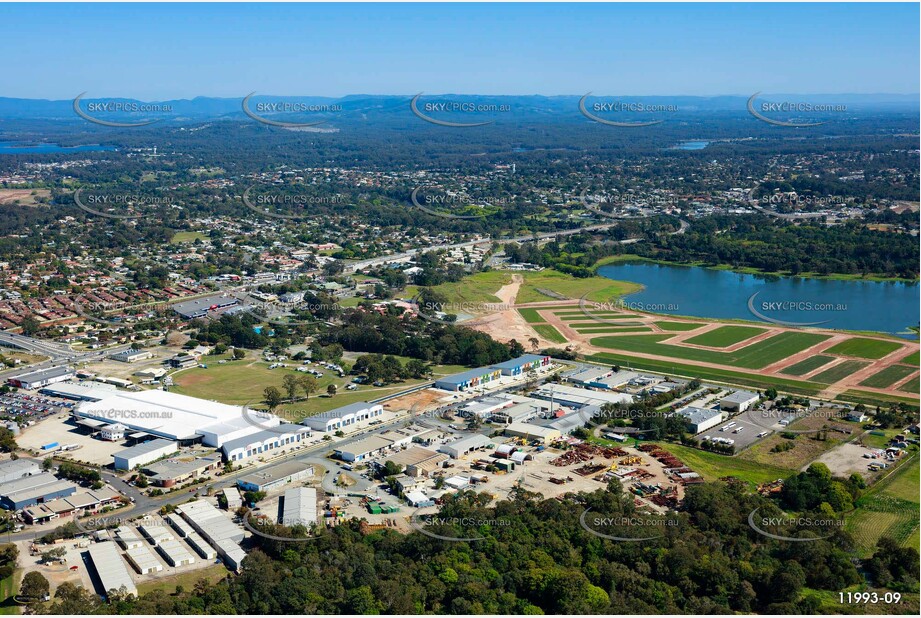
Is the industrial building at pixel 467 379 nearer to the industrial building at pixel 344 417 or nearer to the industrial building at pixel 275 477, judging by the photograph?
the industrial building at pixel 344 417

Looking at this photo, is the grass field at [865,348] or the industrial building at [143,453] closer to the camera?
the industrial building at [143,453]

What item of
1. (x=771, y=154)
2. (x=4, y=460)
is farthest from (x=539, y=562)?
(x=771, y=154)

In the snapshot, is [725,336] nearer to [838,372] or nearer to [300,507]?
[838,372]

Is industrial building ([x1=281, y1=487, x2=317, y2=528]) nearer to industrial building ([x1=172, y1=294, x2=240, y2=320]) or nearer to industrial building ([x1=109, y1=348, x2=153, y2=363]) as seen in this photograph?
industrial building ([x1=109, y1=348, x2=153, y2=363])

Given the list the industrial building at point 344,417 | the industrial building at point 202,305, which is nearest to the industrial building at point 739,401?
the industrial building at point 344,417

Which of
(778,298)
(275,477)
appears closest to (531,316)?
(778,298)

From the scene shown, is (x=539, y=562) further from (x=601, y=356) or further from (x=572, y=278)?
(x=572, y=278)
